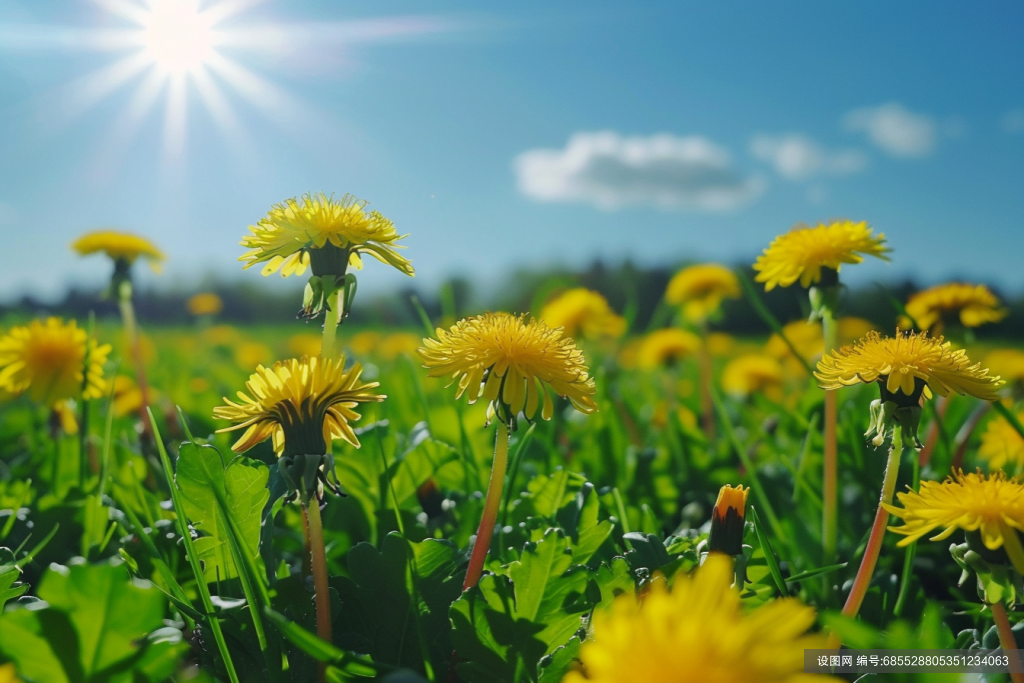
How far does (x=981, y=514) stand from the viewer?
910mm

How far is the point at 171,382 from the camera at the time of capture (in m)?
3.86

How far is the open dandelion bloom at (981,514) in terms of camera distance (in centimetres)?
89

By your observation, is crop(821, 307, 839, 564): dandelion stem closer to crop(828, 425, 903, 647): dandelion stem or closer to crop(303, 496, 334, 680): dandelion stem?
crop(828, 425, 903, 647): dandelion stem

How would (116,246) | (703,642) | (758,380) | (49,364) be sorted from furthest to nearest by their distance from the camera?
(758,380), (116,246), (49,364), (703,642)

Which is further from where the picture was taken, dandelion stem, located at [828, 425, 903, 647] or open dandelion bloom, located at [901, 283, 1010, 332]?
open dandelion bloom, located at [901, 283, 1010, 332]

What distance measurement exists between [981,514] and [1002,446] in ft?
3.72

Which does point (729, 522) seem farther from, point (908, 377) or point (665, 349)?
point (665, 349)

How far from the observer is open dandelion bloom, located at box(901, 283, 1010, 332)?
76.3 inches

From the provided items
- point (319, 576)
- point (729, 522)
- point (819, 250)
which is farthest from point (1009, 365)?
point (319, 576)

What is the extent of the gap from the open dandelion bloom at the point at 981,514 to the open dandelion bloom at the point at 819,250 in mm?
537

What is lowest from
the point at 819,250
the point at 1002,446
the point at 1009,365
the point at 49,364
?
the point at 1002,446

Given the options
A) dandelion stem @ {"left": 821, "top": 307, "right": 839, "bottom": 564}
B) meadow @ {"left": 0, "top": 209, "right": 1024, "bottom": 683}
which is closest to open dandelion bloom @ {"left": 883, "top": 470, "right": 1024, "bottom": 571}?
meadow @ {"left": 0, "top": 209, "right": 1024, "bottom": 683}

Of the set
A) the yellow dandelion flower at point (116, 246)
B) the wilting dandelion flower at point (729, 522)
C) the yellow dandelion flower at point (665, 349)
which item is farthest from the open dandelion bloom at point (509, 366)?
the yellow dandelion flower at point (665, 349)

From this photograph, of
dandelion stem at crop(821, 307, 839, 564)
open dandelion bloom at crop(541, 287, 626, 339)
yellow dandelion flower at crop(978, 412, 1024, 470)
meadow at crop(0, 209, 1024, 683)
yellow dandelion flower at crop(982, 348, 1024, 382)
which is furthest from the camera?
yellow dandelion flower at crop(982, 348, 1024, 382)
